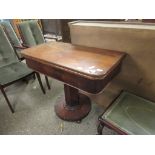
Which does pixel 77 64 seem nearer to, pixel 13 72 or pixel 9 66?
pixel 13 72

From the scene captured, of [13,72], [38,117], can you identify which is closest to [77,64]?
[38,117]

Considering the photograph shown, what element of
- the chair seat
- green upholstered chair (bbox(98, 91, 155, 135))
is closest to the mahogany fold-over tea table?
green upholstered chair (bbox(98, 91, 155, 135))

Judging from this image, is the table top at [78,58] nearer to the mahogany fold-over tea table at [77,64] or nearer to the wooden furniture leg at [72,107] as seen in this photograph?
the mahogany fold-over tea table at [77,64]

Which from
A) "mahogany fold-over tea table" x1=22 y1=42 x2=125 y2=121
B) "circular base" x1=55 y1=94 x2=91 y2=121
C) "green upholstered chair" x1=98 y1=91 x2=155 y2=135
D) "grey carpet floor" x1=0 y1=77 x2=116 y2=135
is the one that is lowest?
"grey carpet floor" x1=0 y1=77 x2=116 y2=135

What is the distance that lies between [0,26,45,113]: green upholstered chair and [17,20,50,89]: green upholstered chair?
1.27 ft

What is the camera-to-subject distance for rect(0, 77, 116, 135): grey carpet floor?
57.4 inches

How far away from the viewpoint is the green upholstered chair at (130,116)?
0.94 metres

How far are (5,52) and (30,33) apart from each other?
0.63 m

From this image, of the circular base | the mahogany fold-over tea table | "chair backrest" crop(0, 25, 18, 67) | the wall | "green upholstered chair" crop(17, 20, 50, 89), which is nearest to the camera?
the mahogany fold-over tea table

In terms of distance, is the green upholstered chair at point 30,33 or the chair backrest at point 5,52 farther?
the green upholstered chair at point 30,33

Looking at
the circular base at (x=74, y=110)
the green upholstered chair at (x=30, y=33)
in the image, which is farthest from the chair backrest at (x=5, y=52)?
the circular base at (x=74, y=110)

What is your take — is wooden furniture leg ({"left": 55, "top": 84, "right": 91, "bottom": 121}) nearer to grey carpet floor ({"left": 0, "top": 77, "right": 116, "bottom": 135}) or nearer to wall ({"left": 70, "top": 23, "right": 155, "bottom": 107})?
grey carpet floor ({"left": 0, "top": 77, "right": 116, "bottom": 135})

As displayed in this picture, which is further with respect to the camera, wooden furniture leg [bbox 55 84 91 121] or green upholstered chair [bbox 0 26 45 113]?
green upholstered chair [bbox 0 26 45 113]

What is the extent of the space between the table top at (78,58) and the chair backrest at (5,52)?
2.72 feet
